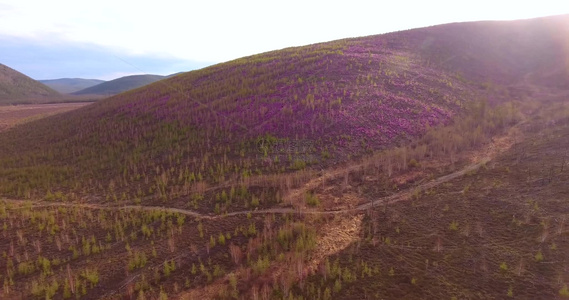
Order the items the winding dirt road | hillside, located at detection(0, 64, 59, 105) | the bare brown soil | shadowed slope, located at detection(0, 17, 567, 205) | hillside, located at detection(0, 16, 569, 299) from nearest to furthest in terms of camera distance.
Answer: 1. hillside, located at detection(0, 16, 569, 299)
2. the winding dirt road
3. shadowed slope, located at detection(0, 17, 567, 205)
4. the bare brown soil
5. hillside, located at detection(0, 64, 59, 105)

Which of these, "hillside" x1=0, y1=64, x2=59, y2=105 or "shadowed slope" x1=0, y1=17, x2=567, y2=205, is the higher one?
"hillside" x1=0, y1=64, x2=59, y2=105

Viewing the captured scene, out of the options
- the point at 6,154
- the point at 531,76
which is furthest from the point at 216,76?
the point at 531,76

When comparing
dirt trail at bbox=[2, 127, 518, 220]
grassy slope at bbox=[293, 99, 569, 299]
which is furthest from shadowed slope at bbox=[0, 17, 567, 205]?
grassy slope at bbox=[293, 99, 569, 299]

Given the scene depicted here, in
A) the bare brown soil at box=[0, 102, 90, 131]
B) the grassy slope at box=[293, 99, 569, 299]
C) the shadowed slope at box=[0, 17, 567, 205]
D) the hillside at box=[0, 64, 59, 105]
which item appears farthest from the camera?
the hillside at box=[0, 64, 59, 105]

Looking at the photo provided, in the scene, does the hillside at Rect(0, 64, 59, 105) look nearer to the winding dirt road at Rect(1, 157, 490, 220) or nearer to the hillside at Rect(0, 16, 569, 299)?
the hillside at Rect(0, 16, 569, 299)

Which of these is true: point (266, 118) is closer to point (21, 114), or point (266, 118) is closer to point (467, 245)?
point (467, 245)

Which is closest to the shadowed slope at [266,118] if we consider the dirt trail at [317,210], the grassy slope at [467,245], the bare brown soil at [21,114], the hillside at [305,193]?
the hillside at [305,193]

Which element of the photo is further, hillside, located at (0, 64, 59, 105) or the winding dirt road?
A: hillside, located at (0, 64, 59, 105)
